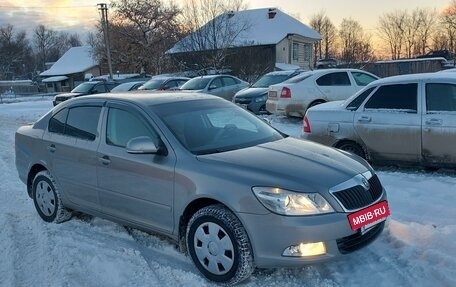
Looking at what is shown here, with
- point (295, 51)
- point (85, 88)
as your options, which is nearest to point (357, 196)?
point (85, 88)

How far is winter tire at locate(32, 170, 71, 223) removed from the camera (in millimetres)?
5777

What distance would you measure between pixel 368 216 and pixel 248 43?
3615 centimetres

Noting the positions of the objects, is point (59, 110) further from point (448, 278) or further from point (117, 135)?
point (448, 278)

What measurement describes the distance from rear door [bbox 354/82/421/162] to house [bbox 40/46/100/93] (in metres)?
61.2

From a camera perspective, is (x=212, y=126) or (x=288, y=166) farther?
(x=212, y=126)

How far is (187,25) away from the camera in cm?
3772

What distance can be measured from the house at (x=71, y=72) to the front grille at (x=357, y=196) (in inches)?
2541

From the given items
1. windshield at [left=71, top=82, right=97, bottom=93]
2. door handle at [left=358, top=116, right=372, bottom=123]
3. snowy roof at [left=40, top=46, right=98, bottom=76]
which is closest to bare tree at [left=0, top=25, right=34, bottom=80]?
snowy roof at [left=40, top=46, right=98, bottom=76]

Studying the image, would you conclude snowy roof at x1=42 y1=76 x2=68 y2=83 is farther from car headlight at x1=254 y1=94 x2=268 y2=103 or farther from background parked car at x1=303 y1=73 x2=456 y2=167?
background parked car at x1=303 y1=73 x2=456 y2=167

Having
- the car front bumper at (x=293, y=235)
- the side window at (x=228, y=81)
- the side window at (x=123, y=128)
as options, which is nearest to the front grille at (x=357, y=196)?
the car front bumper at (x=293, y=235)

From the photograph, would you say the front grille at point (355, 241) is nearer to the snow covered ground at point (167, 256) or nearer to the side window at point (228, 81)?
the snow covered ground at point (167, 256)

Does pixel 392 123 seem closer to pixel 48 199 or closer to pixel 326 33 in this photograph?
pixel 48 199

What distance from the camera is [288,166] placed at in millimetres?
4031

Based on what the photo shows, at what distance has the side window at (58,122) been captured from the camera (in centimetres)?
575
